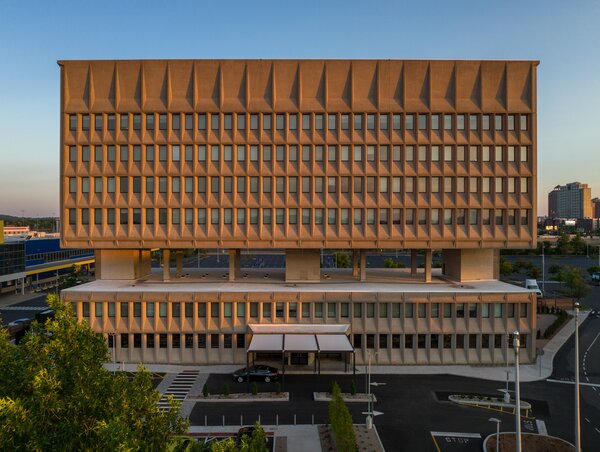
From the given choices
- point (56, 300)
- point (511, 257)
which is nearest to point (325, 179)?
point (56, 300)

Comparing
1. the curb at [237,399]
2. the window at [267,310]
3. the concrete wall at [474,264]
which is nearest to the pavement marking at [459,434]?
the curb at [237,399]

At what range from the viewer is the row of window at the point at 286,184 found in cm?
5134

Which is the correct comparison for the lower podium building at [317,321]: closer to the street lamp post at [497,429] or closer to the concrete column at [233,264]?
the concrete column at [233,264]

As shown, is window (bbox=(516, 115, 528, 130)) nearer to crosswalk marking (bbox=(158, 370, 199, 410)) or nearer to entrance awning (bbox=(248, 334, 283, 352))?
entrance awning (bbox=(248, 334, 283, 352))

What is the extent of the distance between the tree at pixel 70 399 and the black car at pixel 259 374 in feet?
78.5

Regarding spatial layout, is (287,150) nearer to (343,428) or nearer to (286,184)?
(286,184)

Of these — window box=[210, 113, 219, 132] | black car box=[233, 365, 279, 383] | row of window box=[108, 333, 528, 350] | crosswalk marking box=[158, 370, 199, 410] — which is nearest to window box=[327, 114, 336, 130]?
window box=[210, 113, 219, 132]

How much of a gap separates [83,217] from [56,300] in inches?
1453

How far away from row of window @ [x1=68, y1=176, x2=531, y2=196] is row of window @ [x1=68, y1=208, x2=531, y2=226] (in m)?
2.37

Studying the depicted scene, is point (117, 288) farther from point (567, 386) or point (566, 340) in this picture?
point (566, 340)

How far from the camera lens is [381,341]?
47500 millimetres

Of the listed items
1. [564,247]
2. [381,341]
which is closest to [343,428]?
[381,341]

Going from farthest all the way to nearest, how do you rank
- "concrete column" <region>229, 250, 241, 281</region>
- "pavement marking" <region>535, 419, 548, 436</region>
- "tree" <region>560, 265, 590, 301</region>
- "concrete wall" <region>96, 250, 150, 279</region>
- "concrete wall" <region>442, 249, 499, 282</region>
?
"tree" <region>560, 265, 590, 301</region>, "concrete column" <region>229, 250, 241, 281</region>, "concrete wall" <region>442, 249, 499, 282</region>, "concrete wall" <region>96, 250, 150, 279</region>, "pavement marking" <region>535, 419, 548, 436</region>

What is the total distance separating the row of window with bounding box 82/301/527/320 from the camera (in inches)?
1855
